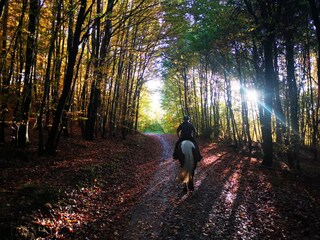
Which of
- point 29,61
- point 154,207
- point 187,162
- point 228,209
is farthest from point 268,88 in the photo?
point 29,61

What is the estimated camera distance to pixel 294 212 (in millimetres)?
7578

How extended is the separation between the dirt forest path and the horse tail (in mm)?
603

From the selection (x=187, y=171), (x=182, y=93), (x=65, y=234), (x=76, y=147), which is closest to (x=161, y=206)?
(x=187, y=171)

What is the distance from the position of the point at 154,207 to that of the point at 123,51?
405 inches

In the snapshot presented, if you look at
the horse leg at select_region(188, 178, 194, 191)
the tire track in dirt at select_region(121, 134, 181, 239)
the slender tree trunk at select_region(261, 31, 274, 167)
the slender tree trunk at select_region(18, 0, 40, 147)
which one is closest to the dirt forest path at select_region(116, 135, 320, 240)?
the tire track in dirt at select_region(121, 134, 181, 239)

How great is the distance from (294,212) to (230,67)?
731 inches

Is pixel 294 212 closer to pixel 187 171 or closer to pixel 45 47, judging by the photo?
pixel 187 171

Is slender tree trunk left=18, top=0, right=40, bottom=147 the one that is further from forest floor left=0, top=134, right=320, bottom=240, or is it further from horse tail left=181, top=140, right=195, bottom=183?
horse tail left=181, top=140, right=195, bottom=183

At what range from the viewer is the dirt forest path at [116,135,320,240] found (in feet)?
21.0

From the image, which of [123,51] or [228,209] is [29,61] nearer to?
[123,51]

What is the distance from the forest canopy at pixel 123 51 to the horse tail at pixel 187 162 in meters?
5.16

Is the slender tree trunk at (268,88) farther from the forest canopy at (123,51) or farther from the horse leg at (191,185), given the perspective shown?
the horse leg at (191,185)

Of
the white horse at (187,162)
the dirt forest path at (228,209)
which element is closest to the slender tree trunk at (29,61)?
the dirt forest path at (228,209)

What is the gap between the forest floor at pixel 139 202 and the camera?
618cm
